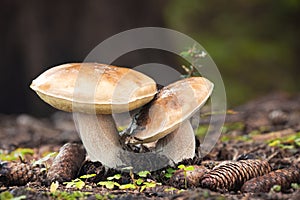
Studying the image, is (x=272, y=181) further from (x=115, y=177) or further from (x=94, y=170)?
(x=94, y=170)

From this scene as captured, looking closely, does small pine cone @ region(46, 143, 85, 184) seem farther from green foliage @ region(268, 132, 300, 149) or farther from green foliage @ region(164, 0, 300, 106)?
green foliage @ region(164, 0, 300, 106)

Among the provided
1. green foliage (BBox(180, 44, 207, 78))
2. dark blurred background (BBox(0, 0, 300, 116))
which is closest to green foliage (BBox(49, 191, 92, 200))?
green foliage (BBox(180, 44, 207, 78))

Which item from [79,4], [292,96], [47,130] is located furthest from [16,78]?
[292,96]

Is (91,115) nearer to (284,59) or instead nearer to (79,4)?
(79,4)

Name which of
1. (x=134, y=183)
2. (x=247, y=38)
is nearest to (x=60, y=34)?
(x=247, y=38)

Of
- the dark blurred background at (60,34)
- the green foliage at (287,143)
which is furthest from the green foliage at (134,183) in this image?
the dark blurred background at (60,34)
